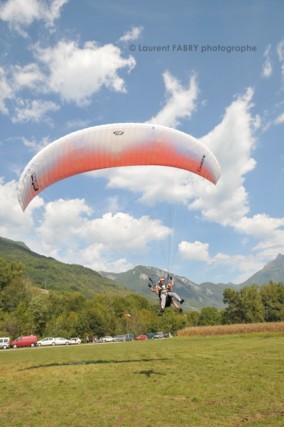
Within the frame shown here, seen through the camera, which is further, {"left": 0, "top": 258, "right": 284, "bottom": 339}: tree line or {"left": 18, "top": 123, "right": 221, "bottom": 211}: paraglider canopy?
{"left": 0, "top": 258, "right": 284, "bottom": 339}: tree line

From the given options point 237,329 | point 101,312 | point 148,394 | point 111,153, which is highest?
point 111,153

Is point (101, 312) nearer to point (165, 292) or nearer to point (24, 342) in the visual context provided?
point (24, 342)

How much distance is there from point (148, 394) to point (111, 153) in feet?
28.6

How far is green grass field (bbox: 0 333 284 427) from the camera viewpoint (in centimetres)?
910

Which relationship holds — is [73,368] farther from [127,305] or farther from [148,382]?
[127,305]

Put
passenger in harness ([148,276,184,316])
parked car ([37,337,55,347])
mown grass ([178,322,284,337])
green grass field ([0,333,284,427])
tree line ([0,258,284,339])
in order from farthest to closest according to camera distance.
→ tree line ([0,258,284,339])
parked car ([37,337,55,347])
mown grass ([178,322,284,337])
passenger in harness ([148,276,184,316])
green grass field ([0,333,284,427])

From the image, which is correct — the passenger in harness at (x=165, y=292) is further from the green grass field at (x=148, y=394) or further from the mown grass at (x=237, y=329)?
the mown grass at (x=237, y=329)

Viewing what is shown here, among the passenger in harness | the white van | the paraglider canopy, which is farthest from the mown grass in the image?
the paraglider canopy

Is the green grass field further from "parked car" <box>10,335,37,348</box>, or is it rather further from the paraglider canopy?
"parked car" <box>10,335,37,348</box>

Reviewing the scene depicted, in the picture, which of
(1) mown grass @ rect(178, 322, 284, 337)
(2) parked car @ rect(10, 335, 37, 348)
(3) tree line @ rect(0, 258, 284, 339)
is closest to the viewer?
(1) mown grass @ rect(178, 322, 284, 337)

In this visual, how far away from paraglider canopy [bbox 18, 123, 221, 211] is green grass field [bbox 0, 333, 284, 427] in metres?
6.93

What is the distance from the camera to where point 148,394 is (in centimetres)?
1154

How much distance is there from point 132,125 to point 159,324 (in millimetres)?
81420

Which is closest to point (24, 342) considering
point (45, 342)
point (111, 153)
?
point (45, 342)
